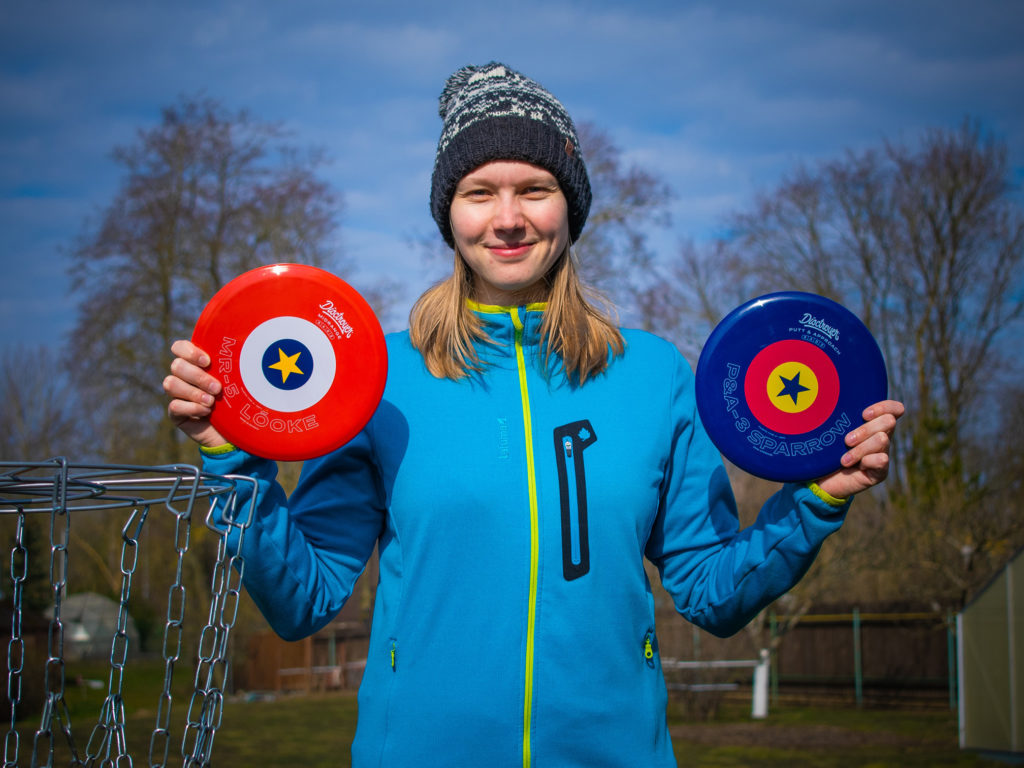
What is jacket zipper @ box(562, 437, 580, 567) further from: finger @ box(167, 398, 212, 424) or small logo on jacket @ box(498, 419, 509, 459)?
finger @ box(167, 398, 212, 424)

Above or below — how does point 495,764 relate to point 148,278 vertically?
below

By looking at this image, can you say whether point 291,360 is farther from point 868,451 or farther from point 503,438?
point 868,451

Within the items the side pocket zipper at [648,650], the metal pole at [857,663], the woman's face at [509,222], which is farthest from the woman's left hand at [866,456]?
the metal pole at [857,663]

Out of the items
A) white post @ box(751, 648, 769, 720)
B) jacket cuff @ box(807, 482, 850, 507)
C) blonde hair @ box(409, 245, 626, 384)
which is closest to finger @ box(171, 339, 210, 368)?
blonde hair @ box(409, 245, 626, 384)

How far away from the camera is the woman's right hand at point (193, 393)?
6.63ft

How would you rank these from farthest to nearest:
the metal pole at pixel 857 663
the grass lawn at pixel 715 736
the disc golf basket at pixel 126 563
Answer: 1. the metal pole at pixel 857 663
2. the grass lawn at pixel 715 736
3. the disc golf basket at pixel 126 563

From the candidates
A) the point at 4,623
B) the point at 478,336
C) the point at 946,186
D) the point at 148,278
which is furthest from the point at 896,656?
the point at 478,336

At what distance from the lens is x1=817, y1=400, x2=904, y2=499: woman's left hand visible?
2.09 metres

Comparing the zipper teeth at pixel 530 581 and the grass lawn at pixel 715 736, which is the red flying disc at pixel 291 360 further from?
the grass lawn at pixel 715 736

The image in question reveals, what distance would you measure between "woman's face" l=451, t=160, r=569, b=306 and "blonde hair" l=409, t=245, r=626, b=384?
0.29 ft

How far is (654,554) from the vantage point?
2.35 m

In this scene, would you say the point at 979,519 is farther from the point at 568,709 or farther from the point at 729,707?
the point at 568,709

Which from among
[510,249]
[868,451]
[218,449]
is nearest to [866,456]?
[868,451]

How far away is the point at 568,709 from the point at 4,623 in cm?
1532
